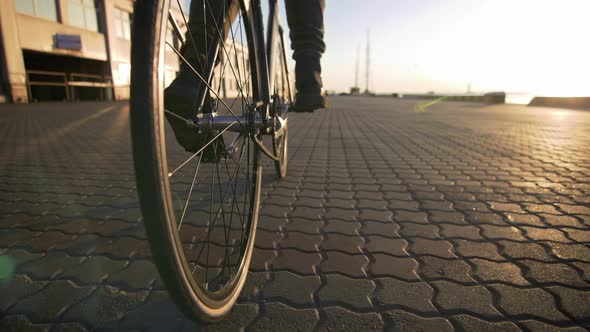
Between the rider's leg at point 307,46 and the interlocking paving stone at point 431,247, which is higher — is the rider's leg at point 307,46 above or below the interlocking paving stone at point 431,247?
above

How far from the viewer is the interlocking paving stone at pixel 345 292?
1.42 m

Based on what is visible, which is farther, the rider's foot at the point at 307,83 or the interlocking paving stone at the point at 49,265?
the rider's foot at the point at 307,83

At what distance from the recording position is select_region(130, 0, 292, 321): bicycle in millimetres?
823

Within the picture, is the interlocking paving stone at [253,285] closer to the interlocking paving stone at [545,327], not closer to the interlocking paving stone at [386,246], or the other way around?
the interlocking paving stone at [386,246]

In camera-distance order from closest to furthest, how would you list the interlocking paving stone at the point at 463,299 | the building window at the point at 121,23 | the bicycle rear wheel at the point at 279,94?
the interlocking paving stone at the point at 463,299 → the bicycle rear wheel at the point at 279,94 → the building window at the point at 121,23

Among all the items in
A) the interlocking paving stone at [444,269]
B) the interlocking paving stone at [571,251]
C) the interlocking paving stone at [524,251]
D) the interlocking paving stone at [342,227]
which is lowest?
the interlocking paving stone at [444,269]

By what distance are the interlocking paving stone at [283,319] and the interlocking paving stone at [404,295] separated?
0.31 metres

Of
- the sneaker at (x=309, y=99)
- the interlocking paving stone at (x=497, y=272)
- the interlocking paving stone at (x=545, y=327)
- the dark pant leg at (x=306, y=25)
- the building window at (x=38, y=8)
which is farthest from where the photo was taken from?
the building window at (x=38, y=8)

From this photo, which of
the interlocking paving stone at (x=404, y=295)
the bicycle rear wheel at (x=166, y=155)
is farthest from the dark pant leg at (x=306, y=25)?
the interlocking paving stone at (x=404, y=295)

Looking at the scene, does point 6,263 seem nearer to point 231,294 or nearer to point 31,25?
point 231,294

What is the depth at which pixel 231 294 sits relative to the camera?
1.28 meters

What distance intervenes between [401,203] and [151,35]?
2378 mm

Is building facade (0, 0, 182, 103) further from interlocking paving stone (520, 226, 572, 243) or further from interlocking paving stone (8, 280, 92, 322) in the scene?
interlocking paving stone (520, 226, 572, 243)

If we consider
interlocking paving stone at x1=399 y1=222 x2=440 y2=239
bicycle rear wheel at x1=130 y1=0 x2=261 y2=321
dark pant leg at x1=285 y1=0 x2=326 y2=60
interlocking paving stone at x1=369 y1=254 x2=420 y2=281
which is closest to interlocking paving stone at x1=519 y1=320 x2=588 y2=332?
interlocking paving stone at x1=369 y1=254 x2=420 y2=281
